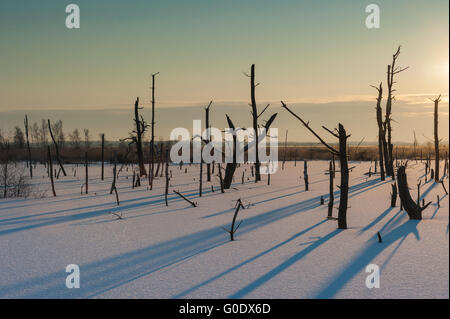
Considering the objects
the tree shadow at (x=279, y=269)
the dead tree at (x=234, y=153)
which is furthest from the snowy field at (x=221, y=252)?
the dead tree at (x=234, y=153)

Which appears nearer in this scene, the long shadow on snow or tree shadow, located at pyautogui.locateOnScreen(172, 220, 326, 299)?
tree shadow, located at pyautogui.locateOnScreen(172, 220, 326, 299)

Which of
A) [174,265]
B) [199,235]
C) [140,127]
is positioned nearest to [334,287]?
[174,265]

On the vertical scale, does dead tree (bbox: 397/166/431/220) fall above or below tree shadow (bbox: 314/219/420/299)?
above

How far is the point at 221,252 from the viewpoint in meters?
7.60

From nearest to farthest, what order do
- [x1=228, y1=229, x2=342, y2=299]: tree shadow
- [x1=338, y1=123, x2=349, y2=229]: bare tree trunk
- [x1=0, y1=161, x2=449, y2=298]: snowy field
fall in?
[x1=228, y1=229, x2=342, y2=299]: tree shadow < [x1=0, y1=161, x2=449, y2=298]: snowy field < [x1=338, y1=123, x2=349, y2=229]: bare tree trunk

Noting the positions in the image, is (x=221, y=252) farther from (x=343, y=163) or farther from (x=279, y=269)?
(x=343, y=163)

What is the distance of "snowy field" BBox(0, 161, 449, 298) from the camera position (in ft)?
18.6

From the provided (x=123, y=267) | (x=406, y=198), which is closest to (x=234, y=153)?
(x=406, y=198)

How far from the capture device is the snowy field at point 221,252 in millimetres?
5676

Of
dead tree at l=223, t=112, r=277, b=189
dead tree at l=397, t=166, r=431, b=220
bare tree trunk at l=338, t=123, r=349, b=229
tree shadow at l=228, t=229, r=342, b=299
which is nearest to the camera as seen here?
tree shadow at l=228, t=229, r=342, b=299

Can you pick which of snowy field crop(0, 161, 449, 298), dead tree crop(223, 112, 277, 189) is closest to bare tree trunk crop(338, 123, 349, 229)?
snowy field crop(0, 161, 449, 298)

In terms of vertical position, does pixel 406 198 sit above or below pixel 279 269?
above

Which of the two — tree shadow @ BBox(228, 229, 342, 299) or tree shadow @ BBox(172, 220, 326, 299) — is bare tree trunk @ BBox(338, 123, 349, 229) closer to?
tree shadow @ BBox(228, 229, 342, 299)

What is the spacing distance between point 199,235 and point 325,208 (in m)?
5.07
